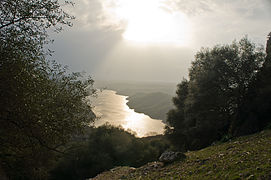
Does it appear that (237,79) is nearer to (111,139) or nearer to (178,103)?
(178,103)

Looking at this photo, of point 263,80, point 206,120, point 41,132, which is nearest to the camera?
point 41,132

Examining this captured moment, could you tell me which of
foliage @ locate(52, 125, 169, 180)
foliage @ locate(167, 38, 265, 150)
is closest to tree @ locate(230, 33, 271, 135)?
foliage @ locate(167, 38, 265, 150)

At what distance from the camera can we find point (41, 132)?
7.52m

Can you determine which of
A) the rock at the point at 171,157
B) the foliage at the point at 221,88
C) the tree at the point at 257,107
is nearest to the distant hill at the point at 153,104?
the foliage at the point at 221,88

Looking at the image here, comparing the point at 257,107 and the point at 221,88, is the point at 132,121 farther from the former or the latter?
the point at 257,107

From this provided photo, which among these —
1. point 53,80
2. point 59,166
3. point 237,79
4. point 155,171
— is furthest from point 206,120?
point 59,166

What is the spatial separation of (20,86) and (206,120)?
18566mm

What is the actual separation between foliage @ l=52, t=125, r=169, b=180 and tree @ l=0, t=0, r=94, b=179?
16724mm

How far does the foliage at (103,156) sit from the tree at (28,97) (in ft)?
54.9

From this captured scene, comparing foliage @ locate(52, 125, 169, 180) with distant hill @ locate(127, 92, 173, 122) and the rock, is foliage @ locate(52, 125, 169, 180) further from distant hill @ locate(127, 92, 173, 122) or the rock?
distant hill @ locate(127, 92, 173, 122)

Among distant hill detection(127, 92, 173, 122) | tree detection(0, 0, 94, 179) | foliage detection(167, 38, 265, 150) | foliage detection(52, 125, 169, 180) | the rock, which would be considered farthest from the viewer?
distant hill detection(127, 92, 173, 122)

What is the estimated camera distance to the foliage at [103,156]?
1018 inches

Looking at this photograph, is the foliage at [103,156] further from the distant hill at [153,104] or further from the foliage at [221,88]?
the distant hill at [153,104]

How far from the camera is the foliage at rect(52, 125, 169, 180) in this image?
25.9m
